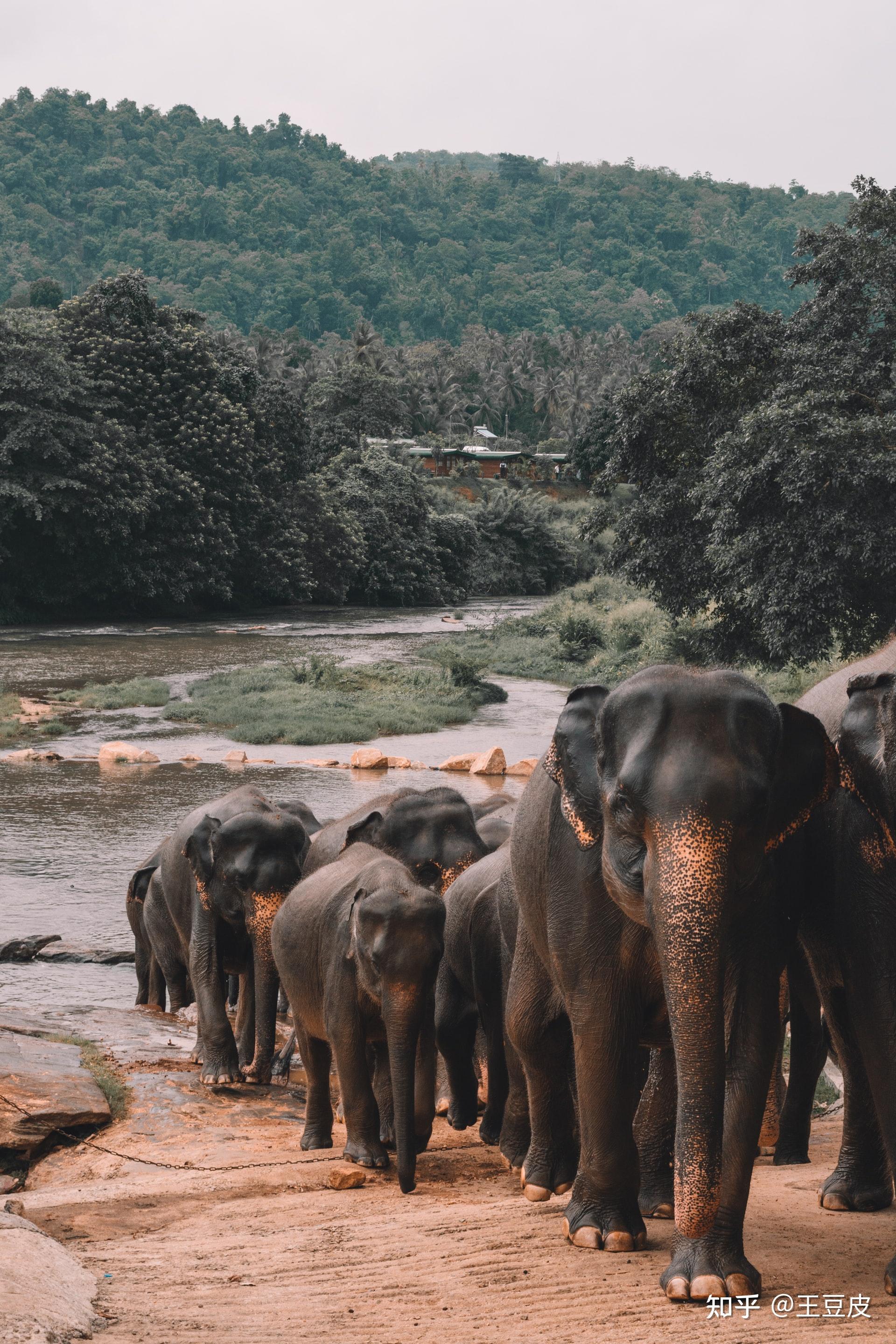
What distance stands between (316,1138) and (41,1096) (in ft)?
4.91

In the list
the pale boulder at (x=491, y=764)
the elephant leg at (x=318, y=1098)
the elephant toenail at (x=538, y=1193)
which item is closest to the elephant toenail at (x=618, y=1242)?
the elephant toenail at (x=538, y=1193)

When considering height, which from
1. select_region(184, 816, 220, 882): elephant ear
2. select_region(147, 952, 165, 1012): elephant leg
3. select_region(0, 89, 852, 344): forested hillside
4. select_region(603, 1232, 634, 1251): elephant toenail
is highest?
select_region(0, 89, 852, 344): forested hillside

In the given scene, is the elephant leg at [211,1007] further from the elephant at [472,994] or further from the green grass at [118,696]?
the green grass at [118,696]

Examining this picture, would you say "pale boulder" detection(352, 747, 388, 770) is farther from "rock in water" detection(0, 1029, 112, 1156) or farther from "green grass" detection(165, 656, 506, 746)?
"rock in water" detection(0, 1029, 112, 1156)

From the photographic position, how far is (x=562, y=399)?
104m

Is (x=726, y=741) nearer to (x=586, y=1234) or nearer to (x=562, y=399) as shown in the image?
(x=586, y=1234)

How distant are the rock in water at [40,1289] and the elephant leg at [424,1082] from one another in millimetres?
1930

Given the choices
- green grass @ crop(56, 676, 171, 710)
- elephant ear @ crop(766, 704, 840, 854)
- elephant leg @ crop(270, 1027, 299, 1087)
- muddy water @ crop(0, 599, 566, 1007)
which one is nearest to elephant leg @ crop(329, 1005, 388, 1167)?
elephant leg @ crop(270, 1027, 299, 1087)

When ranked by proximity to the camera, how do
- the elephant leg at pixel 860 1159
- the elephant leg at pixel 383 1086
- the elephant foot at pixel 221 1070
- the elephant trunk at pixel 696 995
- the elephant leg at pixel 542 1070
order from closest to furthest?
the elephant trunk at pixel 696 995 < the elephant leg at pixel 860 1159 < the elephant leg at pixel 542 1070 < the elephant leg at pixel 383 1086 < the elephant foot at pixel 221 1070

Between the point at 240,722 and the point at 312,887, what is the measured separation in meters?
21.3

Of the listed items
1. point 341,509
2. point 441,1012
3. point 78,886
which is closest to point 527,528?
point 341,509

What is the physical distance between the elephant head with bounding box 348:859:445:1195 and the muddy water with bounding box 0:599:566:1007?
5508mm

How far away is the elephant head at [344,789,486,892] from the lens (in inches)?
303

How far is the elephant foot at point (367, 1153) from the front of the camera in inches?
247
